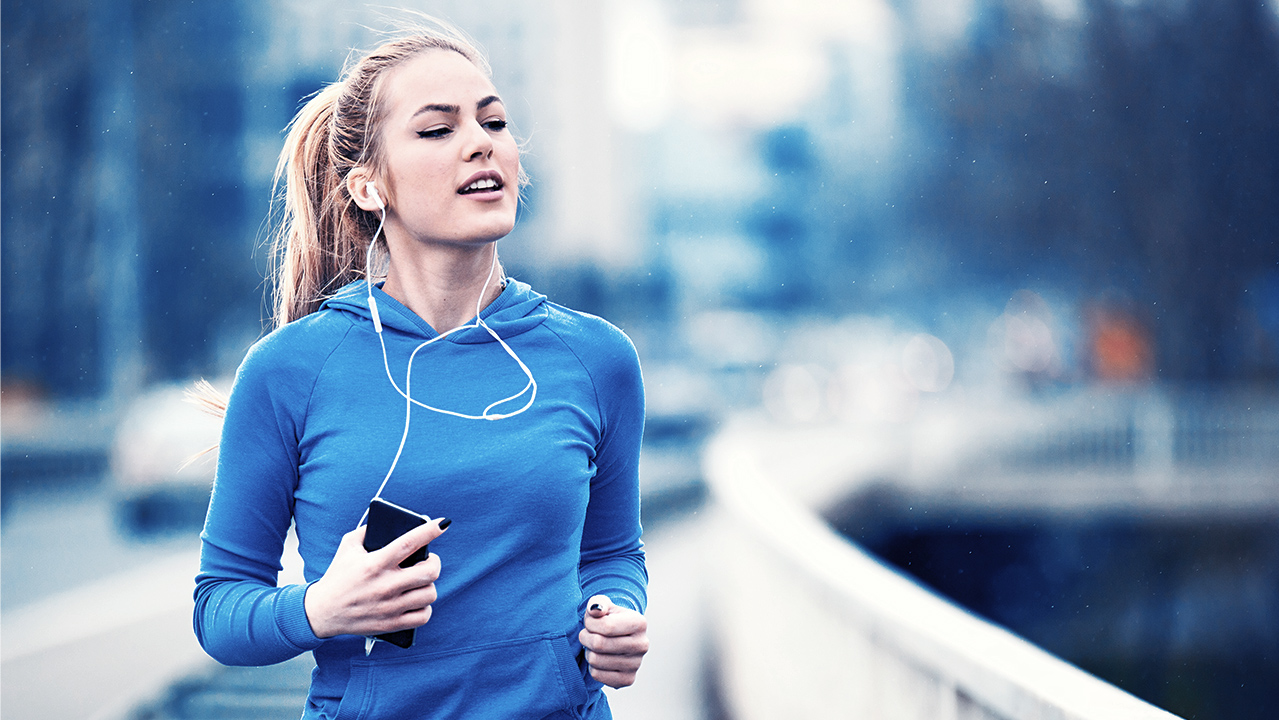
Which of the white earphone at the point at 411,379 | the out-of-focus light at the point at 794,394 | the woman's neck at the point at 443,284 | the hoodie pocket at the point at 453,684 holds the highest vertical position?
the woman's neck at the point at 443,284

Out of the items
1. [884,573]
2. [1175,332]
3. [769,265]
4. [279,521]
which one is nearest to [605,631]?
[279,521]

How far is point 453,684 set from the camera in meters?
1.62

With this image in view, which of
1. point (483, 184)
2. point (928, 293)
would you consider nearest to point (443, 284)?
point (483, 184)

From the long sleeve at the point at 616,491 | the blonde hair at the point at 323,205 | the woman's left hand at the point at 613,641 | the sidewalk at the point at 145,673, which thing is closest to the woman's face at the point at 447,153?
the blonde hair at the point at 323,205

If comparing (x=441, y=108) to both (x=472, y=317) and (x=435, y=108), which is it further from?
(x=472, y=317)

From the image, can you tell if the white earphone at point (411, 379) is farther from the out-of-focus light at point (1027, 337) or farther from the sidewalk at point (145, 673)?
the out-of-focus light at point (1027, 337)

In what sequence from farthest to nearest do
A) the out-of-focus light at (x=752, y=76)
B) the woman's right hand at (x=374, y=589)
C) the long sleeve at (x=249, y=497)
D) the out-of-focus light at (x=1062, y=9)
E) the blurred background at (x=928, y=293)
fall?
→ the out-of-focus light at (x=752, y=76)
the out-of-focus light at (x=1062, y=9)
the blurred background at (x=928, y=293)
the long sleeve at (x=249, y=497)
the woman's right hand at (x=374, y=589)

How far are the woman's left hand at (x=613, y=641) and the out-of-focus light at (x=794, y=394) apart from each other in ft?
122

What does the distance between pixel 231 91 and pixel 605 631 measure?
119ft

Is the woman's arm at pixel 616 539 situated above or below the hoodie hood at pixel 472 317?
below

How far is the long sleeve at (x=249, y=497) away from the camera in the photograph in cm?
158

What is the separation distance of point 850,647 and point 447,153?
97.4 inches

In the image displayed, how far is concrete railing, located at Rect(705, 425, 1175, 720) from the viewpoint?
97.5 inches

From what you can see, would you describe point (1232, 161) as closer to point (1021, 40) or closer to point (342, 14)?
point (1021, 40)
